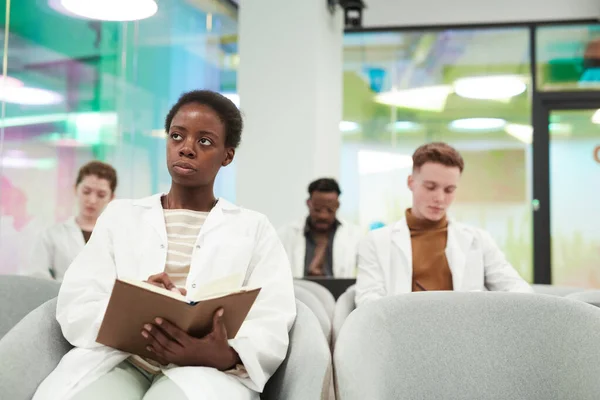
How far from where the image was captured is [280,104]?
17.8ft

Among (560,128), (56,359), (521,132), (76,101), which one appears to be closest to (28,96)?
(76,101)

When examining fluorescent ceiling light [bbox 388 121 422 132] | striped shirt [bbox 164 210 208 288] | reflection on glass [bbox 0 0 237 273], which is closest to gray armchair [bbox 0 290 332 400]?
striped shirt [bbox 164 210 208 288]

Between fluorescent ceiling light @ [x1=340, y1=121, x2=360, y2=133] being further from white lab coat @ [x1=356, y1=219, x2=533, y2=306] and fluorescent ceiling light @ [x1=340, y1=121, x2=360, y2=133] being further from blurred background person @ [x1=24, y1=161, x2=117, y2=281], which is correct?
white lab coat @ [x1=356, y1=219, x2=533, y2=306]

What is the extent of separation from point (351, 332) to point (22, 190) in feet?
7.45

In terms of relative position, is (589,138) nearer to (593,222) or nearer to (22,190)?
(593,222)

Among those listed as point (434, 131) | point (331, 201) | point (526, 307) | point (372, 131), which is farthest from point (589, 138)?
point (526, 307)

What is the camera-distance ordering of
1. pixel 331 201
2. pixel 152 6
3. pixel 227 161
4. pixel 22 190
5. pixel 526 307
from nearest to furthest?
1. pixel 526 307
2. pixel 227 161
3. pixel 22 190
4. pixel 152 6
5. pixel 331 201

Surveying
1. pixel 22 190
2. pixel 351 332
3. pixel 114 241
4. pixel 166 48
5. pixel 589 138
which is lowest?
pixel 351 332

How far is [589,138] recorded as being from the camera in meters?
6.48

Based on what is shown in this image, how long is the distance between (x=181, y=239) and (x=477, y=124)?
529cm

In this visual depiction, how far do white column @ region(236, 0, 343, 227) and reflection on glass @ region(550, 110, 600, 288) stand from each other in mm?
2673

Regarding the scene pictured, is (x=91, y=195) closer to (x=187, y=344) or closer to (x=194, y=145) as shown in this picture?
(x=194, y=145)

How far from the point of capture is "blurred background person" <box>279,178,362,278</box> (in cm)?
462

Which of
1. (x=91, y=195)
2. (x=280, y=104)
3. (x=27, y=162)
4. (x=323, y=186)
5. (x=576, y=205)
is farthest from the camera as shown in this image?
(x=576, y=205)
